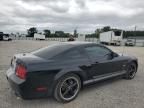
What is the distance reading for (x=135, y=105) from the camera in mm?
3406

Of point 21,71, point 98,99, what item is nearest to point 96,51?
point 98,99

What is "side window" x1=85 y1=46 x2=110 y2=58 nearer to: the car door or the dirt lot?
the car door

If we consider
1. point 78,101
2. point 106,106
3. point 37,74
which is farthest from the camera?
point 78,101

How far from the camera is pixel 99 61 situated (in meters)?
4.11

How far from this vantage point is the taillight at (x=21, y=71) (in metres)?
3.07

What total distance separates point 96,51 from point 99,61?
0.32 m

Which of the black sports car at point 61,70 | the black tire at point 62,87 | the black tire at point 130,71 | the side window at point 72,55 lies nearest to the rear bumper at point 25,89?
the black sports car at point 61,70

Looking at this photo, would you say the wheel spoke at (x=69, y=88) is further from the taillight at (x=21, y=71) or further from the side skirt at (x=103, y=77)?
the taillight at (x=21, y=71)

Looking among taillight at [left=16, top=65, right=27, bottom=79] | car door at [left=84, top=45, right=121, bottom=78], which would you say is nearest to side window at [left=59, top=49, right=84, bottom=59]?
car door at [left=84, top=45, right=121, bottom=78]

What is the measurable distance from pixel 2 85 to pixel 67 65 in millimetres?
2210

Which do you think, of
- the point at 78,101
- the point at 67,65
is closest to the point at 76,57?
the point at 67,65

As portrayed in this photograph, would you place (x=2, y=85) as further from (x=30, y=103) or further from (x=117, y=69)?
(x=117, y=69)

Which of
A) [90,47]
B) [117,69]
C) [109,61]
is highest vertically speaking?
[90,47]

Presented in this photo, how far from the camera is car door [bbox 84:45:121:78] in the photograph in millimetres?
3984
